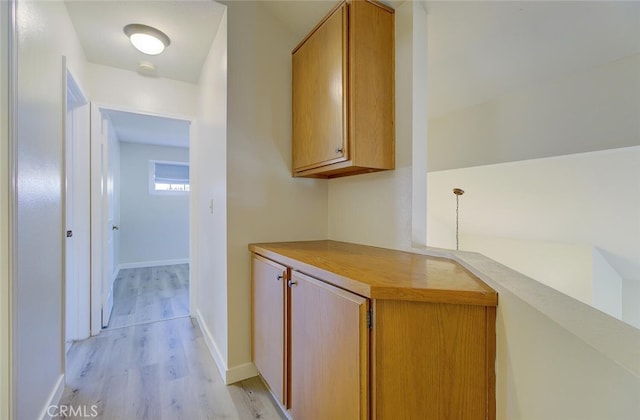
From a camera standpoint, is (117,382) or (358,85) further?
(117,382)

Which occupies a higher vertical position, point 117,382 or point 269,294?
point 269,294

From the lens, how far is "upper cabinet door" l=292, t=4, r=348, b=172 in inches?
57.3

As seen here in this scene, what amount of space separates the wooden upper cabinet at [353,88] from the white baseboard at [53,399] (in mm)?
1879

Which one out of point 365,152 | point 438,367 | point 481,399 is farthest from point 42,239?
point 481,399

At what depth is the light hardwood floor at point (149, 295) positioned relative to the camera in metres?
2.81

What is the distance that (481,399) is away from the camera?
2.75ft

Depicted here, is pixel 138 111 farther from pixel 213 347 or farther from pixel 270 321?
pixel 270 321

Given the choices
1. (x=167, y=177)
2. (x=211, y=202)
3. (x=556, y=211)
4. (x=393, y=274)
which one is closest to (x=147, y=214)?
(x=167, y=177)

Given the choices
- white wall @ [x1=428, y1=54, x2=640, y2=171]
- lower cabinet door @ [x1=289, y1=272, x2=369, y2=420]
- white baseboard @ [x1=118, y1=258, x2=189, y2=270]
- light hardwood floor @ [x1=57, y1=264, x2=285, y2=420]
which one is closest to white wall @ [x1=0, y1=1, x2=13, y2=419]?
light hardwood floor @ [x1=57, y1=264, x2=285, y2=420]

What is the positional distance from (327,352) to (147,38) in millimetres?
2336

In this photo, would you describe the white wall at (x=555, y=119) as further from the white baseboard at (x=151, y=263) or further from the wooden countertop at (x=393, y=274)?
the white baseboard at (x=151, y=263)

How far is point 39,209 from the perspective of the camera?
4.41 feet

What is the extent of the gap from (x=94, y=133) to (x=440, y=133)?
3.34m

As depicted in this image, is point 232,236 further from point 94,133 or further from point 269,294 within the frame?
point 94,133
